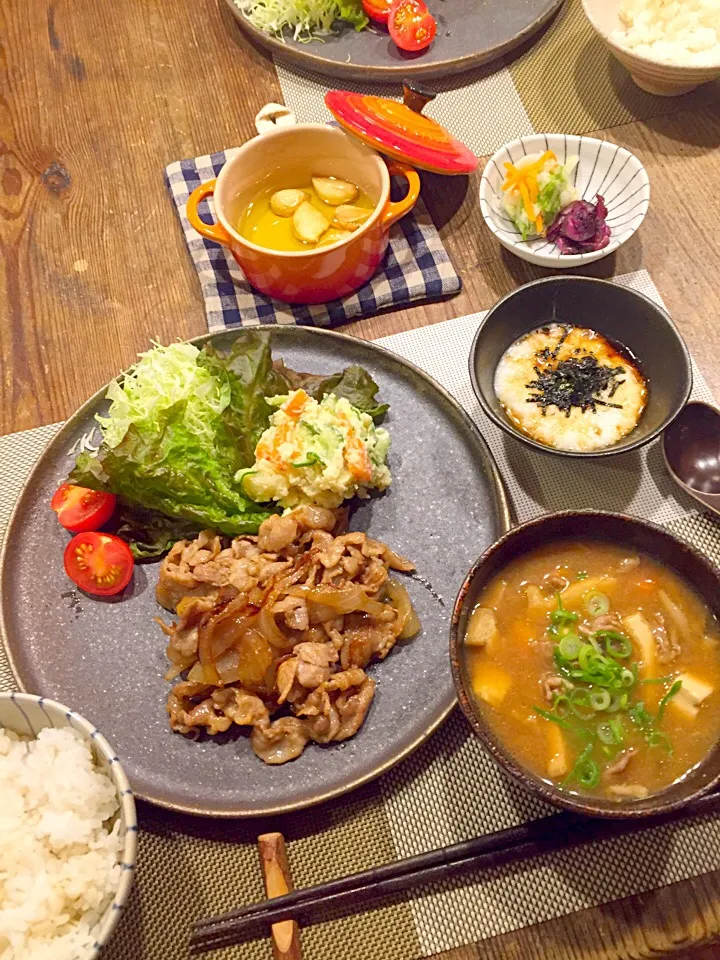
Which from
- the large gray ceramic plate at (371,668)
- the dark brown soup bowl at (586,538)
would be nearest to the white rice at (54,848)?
the large gray ceramic plate at (371,668)

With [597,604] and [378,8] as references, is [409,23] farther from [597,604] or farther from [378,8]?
[597,604]

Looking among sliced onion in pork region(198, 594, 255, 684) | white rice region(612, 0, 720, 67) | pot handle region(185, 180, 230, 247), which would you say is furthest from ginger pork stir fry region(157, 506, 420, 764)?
white rice region(612, 0, 720, 67)

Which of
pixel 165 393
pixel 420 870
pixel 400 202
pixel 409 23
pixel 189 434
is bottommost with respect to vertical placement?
pixel 420 870

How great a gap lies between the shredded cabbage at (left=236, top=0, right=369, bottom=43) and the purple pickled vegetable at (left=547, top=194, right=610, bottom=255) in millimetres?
1488

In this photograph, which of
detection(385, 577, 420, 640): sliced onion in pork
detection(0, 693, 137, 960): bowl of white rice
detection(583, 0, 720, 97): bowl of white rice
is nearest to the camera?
detection(0, 693, 137, 960): bowl of white rice

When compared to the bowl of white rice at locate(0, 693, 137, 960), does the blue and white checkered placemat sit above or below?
above

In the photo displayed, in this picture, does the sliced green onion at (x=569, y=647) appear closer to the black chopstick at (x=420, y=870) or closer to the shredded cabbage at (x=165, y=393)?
the black chopstick at (x=420, y=870)

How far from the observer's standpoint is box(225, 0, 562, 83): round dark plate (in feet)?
11.2

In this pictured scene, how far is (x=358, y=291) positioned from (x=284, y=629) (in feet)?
4.71

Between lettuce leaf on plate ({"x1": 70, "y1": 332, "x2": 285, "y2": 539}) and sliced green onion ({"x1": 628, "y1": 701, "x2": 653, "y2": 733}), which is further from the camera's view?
lettuce leaf on plate ({"x1": 70, "y1": 332, "x2": 285, "y2": 539})

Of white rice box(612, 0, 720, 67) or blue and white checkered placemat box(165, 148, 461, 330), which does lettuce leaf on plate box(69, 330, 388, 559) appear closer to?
blue and white checkered placemat box(165, 148, 461, 330)

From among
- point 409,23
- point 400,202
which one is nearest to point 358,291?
point 400,202

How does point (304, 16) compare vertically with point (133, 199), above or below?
above

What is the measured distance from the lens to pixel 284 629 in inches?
88.5
